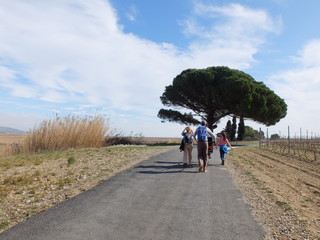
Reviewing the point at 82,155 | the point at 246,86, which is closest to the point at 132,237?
the point at 82,155

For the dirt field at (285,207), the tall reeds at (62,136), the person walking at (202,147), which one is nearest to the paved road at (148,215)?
the dirt field at (285,207)

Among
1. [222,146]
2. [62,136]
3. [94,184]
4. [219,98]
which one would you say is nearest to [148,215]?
[94,184]

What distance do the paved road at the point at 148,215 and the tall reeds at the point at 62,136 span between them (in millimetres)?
10313

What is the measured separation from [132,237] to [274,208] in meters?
3.17

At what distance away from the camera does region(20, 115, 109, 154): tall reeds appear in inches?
685

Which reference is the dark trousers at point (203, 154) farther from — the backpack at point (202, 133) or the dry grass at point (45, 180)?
the dry grass at point (45, 180)

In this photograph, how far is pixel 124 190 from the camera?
750 cm

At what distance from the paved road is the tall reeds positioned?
10313 mm

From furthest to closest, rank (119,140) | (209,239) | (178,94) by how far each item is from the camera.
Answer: (178,94)
(119,140)
(209,239)

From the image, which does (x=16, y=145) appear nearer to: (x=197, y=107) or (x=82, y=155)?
(x=82, y=155)

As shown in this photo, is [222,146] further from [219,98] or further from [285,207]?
[219,98]

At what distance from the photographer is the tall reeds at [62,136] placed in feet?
57.1

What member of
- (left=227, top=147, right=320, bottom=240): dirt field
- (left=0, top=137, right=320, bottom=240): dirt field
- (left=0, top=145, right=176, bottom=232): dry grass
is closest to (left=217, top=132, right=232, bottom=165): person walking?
(left=0, top=137, right=320, bottom=240): dirt field

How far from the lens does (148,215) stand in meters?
5.62
